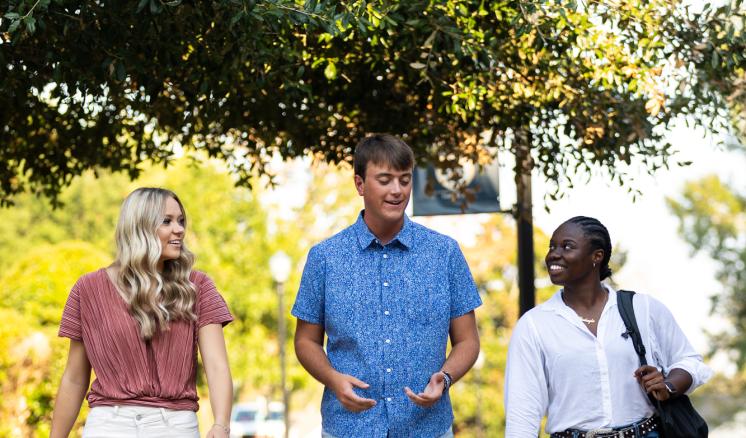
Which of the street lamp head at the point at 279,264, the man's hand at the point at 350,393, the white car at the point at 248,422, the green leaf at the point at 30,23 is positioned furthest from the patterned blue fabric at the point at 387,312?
the white car at the point at 248,422

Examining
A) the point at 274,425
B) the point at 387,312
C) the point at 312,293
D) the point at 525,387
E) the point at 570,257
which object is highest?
the point at 274,425

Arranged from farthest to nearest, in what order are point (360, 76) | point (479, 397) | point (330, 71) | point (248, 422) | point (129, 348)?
point (248, 422) → point (479, 397) → point (360, 76) → point (330, 71) → point (129, 348)

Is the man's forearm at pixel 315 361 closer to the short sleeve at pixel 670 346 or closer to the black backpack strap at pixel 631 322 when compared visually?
the black backpack strap at pixel 631 322

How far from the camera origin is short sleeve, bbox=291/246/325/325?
5031 millimetres

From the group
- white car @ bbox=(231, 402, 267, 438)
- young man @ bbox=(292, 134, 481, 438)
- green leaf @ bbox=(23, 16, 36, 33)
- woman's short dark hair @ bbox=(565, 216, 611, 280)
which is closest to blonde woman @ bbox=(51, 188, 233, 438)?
young man @ bbox=(292, 134, 481, 438)

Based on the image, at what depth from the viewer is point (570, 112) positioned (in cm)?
722

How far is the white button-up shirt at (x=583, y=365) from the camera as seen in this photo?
512 cm

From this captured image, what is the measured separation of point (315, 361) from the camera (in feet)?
15.9

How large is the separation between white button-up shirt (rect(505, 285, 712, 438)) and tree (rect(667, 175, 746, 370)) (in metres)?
39.1

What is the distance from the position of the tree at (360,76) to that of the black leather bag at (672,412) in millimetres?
1835

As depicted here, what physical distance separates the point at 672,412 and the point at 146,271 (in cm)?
231

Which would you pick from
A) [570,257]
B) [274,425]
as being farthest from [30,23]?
[274,425]

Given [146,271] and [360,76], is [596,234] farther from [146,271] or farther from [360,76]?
[360,76]

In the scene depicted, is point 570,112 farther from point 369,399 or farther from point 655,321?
point 369,399
